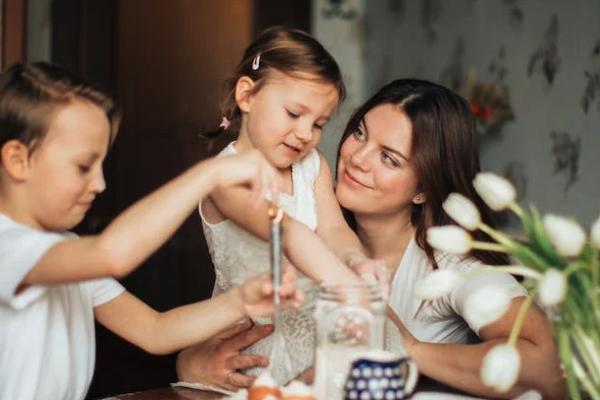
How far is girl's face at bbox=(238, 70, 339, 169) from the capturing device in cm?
183

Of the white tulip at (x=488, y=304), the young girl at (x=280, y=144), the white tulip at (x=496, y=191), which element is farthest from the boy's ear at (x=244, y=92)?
the white tulip at (x=488, y=304)

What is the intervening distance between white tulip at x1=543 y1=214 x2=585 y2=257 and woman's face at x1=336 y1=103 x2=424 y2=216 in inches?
37.7

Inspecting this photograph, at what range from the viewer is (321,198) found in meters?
2.00

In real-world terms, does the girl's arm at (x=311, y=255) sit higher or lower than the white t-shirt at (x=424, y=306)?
higher

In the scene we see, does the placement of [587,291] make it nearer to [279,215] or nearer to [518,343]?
[279,215]

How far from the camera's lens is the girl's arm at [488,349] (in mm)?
1691

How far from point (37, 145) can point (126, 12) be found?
213cm

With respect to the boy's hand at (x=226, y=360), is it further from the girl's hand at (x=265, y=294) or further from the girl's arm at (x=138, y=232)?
the girl's arm at (x=138, y=232)

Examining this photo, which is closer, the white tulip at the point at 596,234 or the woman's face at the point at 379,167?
the white tulip at the point at 596,234

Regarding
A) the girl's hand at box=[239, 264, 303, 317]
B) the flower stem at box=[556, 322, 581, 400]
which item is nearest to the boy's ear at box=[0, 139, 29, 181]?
the girl's hand at box=[239, 264, 303, 317]

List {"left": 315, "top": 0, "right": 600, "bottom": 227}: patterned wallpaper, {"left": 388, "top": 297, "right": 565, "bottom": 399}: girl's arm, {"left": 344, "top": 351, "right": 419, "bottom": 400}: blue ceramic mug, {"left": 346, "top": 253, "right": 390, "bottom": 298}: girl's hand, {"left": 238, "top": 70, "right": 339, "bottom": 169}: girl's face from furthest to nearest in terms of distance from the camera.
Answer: {"left": 315, "top": 0, "right": 600, "bottom": 227}: patterned wallpaper < {"left": 238, "top": 70, "right": 339, "bottom": 169}: girl's face < {"left": 388, "top": 297, "right": 565, "bottom": 399}: girl's arm < {"left": 346, "top": 253, "right": 390, "bottom": 298}: girl's hand < {"left": 344, "top": 351, "right": 419, "bottom": 400}: blue ceramic mug

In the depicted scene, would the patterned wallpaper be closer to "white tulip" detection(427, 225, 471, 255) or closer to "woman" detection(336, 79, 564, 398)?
"woman" detection(336, 79, 564, 398)

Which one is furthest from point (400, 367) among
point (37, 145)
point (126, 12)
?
point (126, 12)

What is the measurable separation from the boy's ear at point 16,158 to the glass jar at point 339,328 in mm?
437
